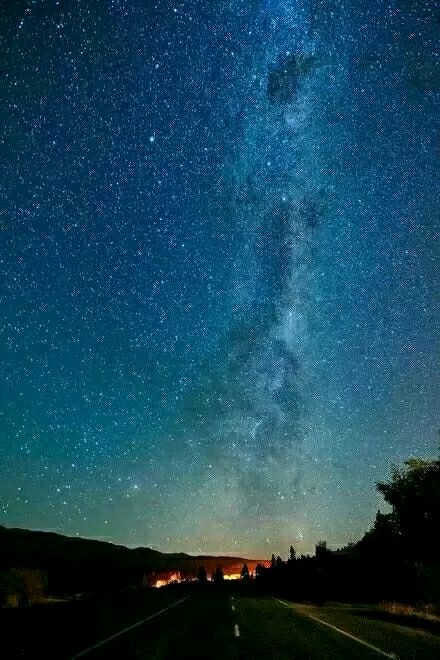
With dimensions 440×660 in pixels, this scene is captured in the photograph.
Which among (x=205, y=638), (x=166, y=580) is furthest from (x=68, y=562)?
(x=205, y=638)

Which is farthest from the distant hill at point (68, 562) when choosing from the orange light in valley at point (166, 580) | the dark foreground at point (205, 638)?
the dark foreground at point (205, 638)

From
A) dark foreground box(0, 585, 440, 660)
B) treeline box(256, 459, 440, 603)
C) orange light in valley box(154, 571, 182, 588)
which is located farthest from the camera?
orange light in valley box(154, 571, 182, 588)

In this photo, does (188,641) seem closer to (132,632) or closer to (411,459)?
(132,632)

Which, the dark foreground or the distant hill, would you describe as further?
the distant hill

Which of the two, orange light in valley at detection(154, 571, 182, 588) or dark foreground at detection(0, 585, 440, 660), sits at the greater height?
orange light in valley at detection(154, 571, 182, 588)

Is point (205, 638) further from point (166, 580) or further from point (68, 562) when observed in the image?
point (166, 580)

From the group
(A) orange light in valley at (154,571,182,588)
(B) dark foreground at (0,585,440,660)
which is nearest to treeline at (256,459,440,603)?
(B) dark foreground at (0,585,440,660)

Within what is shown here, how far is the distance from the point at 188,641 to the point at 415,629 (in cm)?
760

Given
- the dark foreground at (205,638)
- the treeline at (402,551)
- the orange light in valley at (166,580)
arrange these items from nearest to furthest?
1. the dark foreground at (205,638)
2. the treeline at (402,551)
3. the orange light in valley at (166,580)

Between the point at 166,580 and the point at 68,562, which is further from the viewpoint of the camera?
the point at 166,580

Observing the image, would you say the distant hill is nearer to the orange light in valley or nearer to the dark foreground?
the orange light in valley

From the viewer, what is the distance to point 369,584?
124ft

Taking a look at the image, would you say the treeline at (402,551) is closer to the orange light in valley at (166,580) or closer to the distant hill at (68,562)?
the distant hill at (68,562)

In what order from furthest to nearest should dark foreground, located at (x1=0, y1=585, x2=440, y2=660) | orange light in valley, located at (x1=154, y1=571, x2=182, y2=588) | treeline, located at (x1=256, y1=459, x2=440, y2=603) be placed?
orange light in valley, located at (x1=154, y1=571, x2=182, y2=588) < treeline, located at (x1=256, y1=459, x2=440, y2=603) < dark foreground, located at (x1=0, y1=585, x2=440, y2=660)
